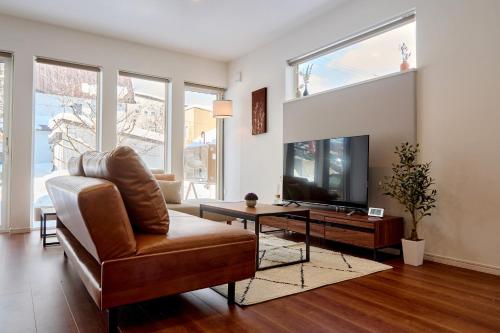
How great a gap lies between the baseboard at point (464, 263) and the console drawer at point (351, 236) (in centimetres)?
61

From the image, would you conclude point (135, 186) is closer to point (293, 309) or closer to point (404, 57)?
point (293, 309)

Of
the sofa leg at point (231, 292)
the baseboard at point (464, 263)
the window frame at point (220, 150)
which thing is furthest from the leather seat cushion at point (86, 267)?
the window frame at point (220, 150)

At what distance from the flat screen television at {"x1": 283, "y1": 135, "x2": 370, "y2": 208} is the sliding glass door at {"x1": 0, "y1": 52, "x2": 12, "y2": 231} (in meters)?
3.72

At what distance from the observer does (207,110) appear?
637 centimetres

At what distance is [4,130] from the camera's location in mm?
4547

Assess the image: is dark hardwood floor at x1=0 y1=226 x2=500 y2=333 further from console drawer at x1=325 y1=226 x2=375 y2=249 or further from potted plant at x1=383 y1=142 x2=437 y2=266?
console drawer at x1=325 y1=226 x2=375 y2=249

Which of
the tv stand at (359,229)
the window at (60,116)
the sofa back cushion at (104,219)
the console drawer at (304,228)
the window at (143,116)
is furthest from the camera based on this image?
the window at (143,116)

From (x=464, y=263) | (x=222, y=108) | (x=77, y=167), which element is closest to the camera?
(x=77, y=167)

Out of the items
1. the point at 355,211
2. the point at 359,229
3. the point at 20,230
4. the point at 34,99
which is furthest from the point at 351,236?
the point at 34,99

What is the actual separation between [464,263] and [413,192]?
2.48 ft

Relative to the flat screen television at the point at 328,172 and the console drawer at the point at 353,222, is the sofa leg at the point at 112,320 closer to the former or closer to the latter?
the console drawer at the point at 353,222

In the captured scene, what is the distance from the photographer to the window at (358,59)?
368 cm

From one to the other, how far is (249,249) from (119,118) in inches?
163

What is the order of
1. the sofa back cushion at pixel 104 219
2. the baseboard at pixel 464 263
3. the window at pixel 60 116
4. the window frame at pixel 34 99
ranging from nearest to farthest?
the sofa back cushion at pixel 104 219, the baseboard at pixel 464 263, the window frame at pixel 34 99, the window at pixel 60 116
